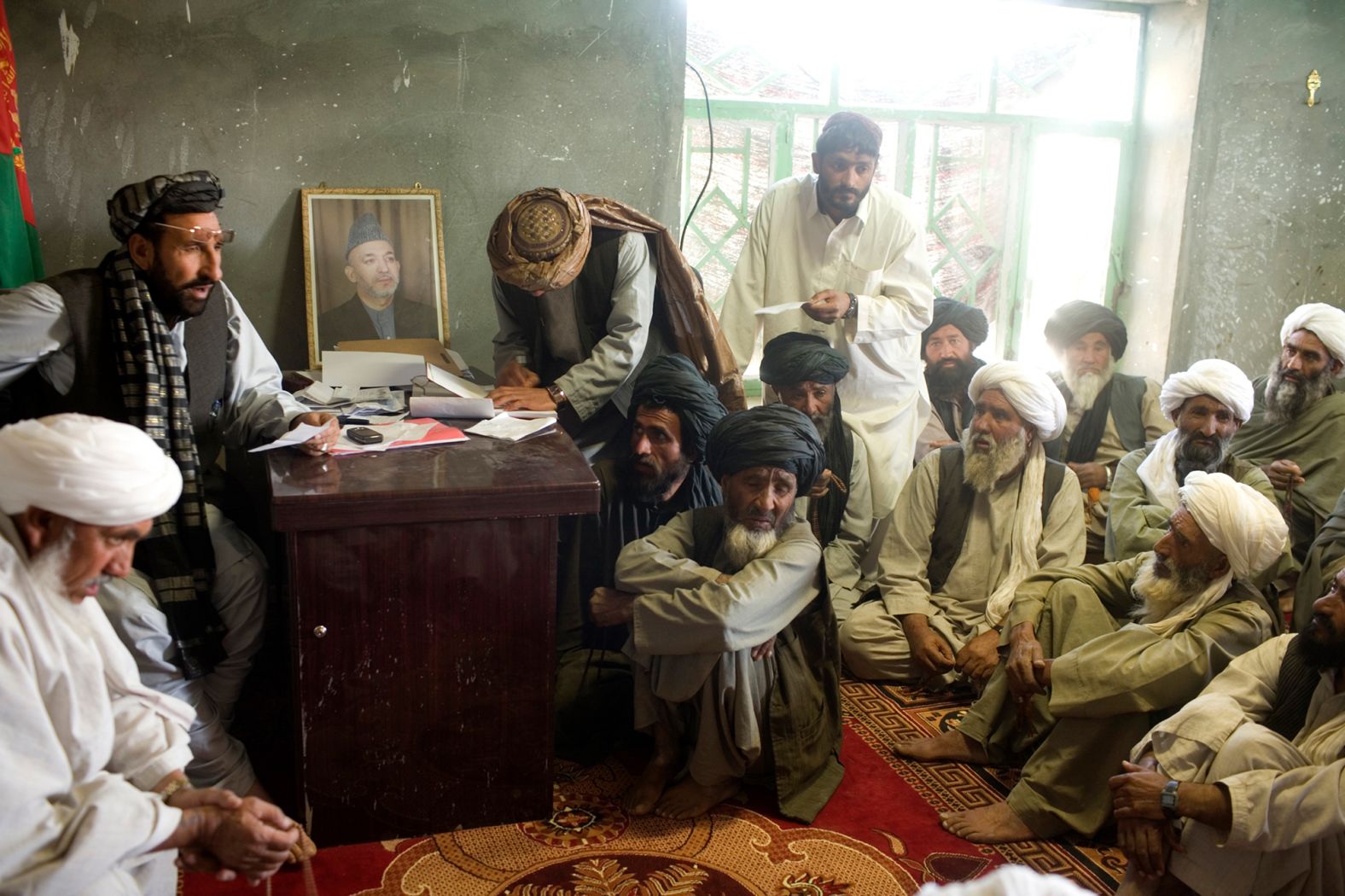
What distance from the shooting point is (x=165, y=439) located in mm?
3203

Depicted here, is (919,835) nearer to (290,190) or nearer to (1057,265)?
(290,190)

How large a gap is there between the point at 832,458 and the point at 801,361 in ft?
1.37

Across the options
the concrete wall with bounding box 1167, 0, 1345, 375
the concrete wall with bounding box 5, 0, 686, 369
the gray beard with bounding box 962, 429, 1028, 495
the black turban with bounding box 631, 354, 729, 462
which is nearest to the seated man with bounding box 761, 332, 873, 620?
the gray beard with bounding box 962, 429, 1028, 495

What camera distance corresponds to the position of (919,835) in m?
3.27

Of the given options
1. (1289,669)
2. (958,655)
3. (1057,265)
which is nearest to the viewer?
(1289,669)

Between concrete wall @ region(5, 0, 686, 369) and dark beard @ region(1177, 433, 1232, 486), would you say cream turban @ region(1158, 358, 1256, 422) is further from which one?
concrete wall @ region(5, 0, 686, 369)

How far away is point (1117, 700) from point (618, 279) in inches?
85.7

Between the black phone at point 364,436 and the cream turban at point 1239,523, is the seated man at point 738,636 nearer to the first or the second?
the black phone at point 364,436

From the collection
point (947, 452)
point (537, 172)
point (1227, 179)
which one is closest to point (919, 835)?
point (947, 452)

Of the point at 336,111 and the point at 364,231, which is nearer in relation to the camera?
the point at 336,111

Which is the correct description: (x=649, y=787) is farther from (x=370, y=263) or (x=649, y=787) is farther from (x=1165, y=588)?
(x=370, y=263)

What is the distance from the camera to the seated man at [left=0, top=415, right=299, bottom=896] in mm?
1860

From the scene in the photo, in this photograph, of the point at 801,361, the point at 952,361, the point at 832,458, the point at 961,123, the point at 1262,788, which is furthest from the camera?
the point at 961,123

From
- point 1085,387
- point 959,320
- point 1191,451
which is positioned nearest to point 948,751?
point 1191,451
